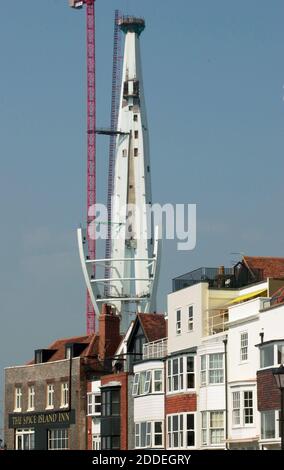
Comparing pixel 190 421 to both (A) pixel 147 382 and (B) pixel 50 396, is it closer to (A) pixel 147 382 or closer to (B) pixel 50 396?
(A) pixel 147 382

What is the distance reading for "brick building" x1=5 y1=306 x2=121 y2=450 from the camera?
96.5 meters

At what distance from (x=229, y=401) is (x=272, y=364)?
22.4ft

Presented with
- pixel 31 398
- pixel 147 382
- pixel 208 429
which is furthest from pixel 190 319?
pixel 31 398

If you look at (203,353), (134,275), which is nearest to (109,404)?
(203,353)

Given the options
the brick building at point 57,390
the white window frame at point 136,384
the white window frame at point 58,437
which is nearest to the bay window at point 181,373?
the white window frame at point 136,384

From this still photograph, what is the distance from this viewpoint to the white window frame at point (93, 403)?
92.8 m

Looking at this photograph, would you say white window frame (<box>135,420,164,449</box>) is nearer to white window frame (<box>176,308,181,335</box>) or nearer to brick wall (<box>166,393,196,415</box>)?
brick wall (<box>166,393,196,415</box>)

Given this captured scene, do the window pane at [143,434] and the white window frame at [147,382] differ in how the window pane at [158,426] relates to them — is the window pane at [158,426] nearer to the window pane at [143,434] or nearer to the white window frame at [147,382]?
the window pane at [143,434]

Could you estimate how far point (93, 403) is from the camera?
9350 cm

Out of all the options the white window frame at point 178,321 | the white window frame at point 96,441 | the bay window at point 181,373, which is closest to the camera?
the bay window at point 181,373

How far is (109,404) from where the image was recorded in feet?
285

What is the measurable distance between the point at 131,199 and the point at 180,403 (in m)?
79.6

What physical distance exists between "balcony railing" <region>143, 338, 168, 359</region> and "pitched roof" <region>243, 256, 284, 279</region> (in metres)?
7.14

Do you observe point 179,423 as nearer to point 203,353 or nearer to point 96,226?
point 203,353
